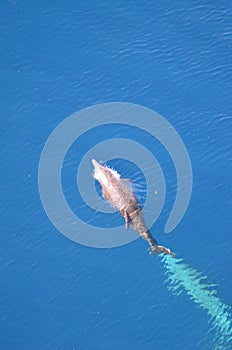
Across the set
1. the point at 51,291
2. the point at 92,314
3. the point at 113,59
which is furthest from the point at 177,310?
the point at 113,59

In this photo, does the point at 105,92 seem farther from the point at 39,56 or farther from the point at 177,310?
the point at 177,310

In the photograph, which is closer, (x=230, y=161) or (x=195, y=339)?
→ (x=195, y=339)

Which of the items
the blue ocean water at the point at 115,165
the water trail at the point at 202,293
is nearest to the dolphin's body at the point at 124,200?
the blue ocean water at the point at 115,165

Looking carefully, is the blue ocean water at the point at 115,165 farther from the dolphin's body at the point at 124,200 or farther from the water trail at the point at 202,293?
the dolphin's body at the point at 124,200

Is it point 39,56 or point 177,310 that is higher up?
point 39,56

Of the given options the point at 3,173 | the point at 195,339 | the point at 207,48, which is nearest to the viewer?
the point at 195,339

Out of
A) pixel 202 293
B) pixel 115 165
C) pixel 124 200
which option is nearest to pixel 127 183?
pixel 124 200
